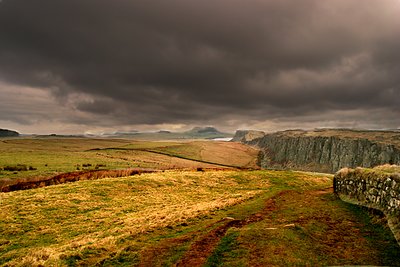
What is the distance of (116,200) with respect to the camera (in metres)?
31.5

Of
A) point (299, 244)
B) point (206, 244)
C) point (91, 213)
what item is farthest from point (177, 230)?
point (91, 213)

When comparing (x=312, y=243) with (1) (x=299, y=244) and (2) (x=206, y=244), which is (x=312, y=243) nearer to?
(1) (x=299, y=244)

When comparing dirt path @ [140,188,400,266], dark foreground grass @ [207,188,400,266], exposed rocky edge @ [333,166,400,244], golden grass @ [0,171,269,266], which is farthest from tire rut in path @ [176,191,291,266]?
exposed rocky edge @ [333,166,400,244]

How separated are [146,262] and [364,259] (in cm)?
1076

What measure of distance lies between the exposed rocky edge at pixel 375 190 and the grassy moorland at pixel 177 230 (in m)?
1.02

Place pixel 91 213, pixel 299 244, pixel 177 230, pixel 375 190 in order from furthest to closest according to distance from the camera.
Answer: pixel 91 213
pixel 375 190
pixel 177 230
pixel 299 244

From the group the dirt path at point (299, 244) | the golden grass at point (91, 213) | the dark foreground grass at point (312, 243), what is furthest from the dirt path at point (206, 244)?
the golden grass at point (91, 213)

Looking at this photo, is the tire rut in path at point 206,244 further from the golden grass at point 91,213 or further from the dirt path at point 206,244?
the golden grass at point 91,213

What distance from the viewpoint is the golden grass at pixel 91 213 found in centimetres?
1748

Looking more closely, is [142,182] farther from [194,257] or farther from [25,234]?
[194,257]

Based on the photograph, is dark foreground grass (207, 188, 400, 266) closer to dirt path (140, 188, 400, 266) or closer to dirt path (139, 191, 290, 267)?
dirt path (140, 188, 400, 266)

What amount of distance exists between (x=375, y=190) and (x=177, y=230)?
15.8 meters

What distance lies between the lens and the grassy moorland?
551 inches

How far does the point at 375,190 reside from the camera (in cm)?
2205
